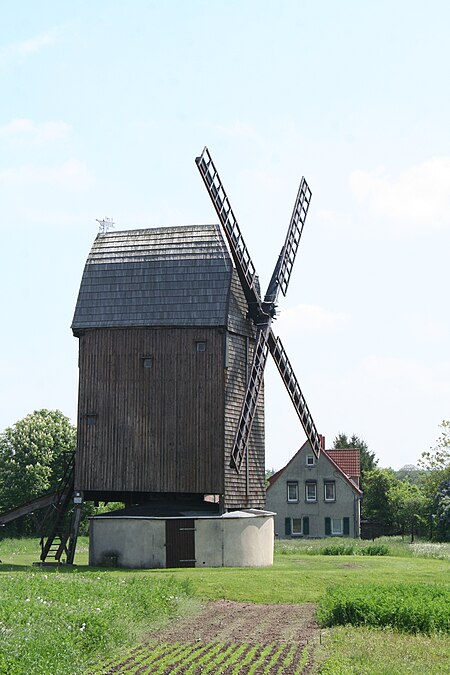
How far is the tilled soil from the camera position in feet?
53.8

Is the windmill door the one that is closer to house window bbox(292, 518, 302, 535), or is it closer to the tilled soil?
the tilled soil

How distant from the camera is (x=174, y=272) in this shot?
3888cm

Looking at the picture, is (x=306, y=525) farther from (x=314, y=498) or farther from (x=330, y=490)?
(x=330, y=490)

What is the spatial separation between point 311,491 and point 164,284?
107 feet

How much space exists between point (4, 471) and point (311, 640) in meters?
47.4

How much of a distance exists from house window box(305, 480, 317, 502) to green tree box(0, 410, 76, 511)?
16.9 metres

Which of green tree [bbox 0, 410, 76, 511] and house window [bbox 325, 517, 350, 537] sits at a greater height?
green tree [bbox 0, 410, 76, 511]

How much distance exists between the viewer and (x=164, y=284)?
127 ft

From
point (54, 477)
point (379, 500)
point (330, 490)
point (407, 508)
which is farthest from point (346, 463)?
point (54, 477)

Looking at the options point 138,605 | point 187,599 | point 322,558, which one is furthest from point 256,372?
point 138,605

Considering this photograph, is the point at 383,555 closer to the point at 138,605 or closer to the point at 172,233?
the point at 172,233

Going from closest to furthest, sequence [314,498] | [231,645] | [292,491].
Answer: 1. [231,645]
2. [314,498]
3. [292,491]

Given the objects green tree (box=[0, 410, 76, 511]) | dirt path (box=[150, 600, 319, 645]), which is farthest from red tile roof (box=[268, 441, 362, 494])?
dirt path (box=[150, 600, 319, 645])

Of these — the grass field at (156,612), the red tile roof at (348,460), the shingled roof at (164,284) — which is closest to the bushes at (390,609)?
the grass field at (156,612)
